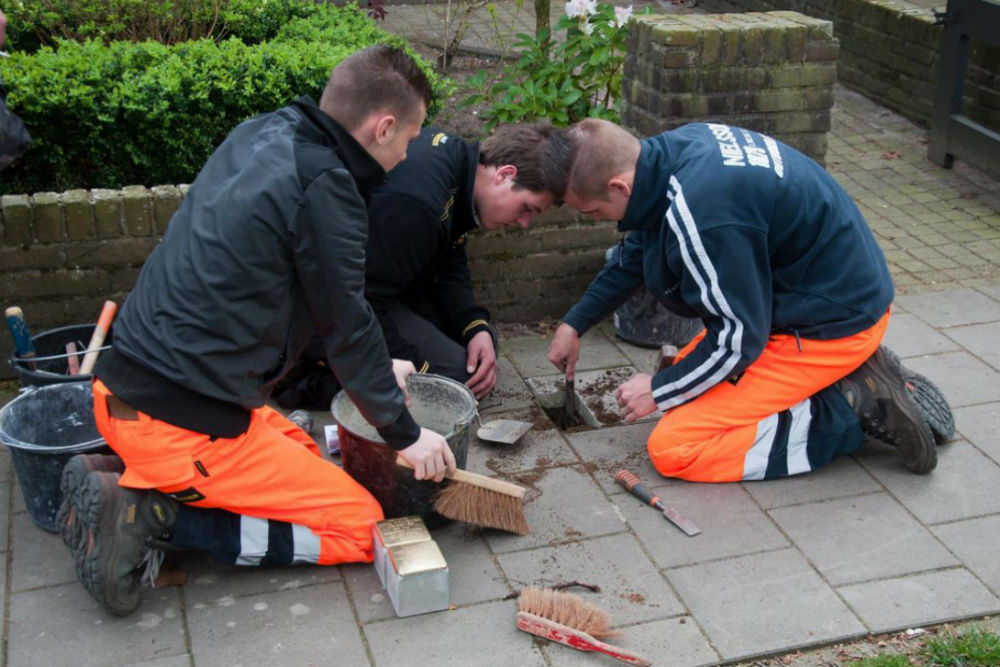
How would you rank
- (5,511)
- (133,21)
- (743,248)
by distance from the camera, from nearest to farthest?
(743,248)
(5,511)
(133,21)

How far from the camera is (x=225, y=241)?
3.11 metres

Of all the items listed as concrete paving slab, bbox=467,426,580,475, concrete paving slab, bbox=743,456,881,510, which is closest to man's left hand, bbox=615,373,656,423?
concrete paving slab, bbox=467,426,580,475

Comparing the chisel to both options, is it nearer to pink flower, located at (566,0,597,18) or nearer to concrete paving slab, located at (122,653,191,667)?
concrete paving slab, located at (122,653,191,667)

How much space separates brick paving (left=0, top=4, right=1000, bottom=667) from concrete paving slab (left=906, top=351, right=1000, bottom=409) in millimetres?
21

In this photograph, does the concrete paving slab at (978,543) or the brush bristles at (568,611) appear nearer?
the brush bristles at (568,611)

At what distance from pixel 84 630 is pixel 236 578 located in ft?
1.60

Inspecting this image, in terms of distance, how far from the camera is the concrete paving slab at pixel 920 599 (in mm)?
3346

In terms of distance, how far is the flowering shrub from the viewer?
5941mm

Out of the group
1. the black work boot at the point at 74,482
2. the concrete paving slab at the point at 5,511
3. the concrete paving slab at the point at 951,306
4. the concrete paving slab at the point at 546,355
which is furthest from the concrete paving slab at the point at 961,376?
the concrete paving slab at the point at 5,511

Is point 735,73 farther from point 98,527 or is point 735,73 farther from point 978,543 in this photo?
point 98,527

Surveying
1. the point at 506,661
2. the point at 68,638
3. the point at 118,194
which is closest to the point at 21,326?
the point at 118,194

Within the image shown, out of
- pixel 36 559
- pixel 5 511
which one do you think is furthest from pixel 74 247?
pixel 36 559

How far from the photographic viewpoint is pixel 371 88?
3.18 meters

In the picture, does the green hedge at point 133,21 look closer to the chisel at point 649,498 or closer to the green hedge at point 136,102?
the green hedge at point 136,102
